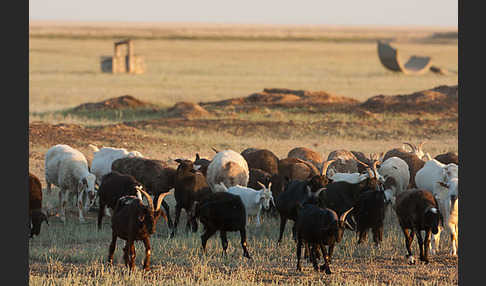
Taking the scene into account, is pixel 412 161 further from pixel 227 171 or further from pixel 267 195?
pixel 267 195

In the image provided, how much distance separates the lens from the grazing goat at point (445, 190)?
12867 mm

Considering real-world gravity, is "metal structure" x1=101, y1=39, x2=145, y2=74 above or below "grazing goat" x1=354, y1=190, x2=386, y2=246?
above

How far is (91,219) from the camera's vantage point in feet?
53.8

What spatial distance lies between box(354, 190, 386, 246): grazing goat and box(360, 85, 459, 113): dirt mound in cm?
2162

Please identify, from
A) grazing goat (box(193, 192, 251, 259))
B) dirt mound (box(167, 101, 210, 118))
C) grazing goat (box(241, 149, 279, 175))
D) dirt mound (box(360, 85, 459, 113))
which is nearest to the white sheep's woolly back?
grazing goat (box(241, 149, 279, 175))

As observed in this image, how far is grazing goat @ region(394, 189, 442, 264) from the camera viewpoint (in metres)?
12.4

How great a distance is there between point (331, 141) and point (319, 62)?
173ft

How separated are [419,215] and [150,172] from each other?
618cm

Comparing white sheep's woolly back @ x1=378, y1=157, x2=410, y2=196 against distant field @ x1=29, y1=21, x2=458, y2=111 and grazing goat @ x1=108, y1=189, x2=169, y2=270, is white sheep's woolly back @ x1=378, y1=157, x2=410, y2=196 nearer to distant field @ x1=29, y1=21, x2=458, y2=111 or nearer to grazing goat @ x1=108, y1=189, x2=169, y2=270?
grazing goat @ x1=108, y1=189, x2=169, y2=270

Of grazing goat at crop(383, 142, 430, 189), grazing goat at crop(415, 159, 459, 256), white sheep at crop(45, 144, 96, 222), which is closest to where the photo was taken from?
grazing goat at crop(415, 159, 459, 256)

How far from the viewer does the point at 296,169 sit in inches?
691

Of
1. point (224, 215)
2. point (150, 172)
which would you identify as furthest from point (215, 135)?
point (224, 215)

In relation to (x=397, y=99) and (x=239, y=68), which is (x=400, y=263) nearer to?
(x=397, y=99)

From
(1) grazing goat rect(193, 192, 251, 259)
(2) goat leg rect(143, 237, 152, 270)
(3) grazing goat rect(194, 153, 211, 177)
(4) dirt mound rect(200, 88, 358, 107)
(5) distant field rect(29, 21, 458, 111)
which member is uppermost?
(5) distant field rect(29, 21, 458, 111)
